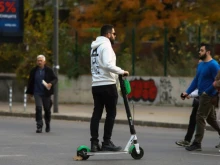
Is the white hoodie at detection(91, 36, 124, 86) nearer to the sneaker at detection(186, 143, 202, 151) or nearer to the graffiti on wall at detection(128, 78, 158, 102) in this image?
the sneaker at detection(186, 143, 202, 151)

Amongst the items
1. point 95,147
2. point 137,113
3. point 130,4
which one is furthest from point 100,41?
point 130,4

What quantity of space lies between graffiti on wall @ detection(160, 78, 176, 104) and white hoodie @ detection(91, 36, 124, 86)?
53.2ft

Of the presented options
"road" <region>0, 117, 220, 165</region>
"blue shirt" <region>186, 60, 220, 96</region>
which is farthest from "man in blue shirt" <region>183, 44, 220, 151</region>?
"road" <region>0, 117, 220, 165</region>

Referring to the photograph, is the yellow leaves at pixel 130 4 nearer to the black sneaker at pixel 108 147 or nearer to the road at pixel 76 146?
the road at pixel 76 146

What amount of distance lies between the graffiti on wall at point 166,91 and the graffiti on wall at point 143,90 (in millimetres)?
266

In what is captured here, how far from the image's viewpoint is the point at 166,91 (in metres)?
29.1

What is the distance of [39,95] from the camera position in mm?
19172

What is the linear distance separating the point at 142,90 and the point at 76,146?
14025 mm

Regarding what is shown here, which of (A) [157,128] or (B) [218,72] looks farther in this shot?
(A) [157,128]

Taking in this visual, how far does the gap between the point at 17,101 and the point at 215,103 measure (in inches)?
689

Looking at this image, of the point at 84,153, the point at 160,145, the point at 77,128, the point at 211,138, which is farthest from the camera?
the point at 77,128

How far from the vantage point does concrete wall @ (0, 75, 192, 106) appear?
2892cm

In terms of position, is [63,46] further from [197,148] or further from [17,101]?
[197,148]

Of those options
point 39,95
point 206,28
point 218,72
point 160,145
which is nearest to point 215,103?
point 218,72
